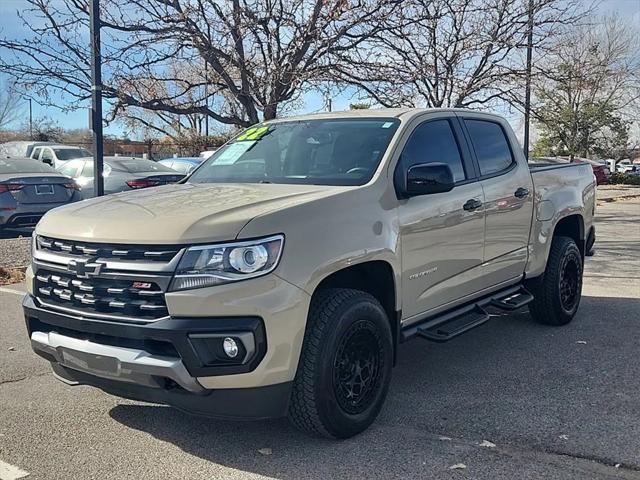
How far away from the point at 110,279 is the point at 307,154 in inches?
71.8

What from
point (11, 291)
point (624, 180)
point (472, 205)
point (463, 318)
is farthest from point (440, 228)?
point (624, 180)

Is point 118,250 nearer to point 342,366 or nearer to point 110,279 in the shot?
point 110,279

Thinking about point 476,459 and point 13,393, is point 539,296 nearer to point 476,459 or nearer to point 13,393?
point 476,459

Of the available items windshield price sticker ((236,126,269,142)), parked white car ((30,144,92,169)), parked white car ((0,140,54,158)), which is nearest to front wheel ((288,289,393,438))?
windshield price sticker ((236,126,269,142))

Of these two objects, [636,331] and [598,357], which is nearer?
[598,357]

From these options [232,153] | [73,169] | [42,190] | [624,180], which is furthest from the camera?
[624,180]

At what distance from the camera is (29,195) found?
10.5m

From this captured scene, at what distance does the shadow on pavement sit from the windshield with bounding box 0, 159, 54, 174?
27.1 feet

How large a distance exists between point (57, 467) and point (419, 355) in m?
3.00

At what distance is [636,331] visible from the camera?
20.7 feet

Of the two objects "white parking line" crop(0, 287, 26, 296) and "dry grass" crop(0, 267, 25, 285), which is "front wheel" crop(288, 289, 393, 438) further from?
"dry grass" crop(0, 267, 25, 285)

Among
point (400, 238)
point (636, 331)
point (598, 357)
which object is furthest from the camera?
point (636, 331)

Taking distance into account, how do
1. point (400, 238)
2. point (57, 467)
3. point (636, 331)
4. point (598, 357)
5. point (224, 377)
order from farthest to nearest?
point (636, 331) < point (598, 357) < point (400, 238) < point (57, 467) < point (224, 377)

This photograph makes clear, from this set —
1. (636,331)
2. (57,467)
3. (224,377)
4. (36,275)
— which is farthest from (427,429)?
(636,331)
